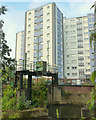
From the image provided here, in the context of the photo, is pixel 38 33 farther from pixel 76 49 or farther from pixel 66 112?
pixel 66 112

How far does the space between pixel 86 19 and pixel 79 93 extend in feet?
122

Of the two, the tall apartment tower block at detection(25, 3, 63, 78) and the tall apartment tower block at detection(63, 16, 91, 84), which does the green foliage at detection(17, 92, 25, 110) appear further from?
the tall apartment tower block at detection(63, 16, 91, 84)

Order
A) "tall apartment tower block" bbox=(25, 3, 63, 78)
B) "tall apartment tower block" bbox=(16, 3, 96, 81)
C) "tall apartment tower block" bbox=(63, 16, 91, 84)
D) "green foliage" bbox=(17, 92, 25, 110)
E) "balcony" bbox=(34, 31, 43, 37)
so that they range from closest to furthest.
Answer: "green foliage" bbox=(17, 92, 25, 110) < "tall apartment tower block" bbox=(25, 3, 63, 78) < "tall apartment tower block" bbox=(16, 3, 96, 81) < "balcony" bbox=(34, 31, 43, 37) < "tall apartment tower block" bbox=(63, 16, 91, 84)

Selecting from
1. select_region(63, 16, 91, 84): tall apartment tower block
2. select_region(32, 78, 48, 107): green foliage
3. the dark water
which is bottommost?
the dark water

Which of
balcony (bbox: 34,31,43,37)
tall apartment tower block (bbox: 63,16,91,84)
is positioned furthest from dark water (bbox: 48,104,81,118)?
balcony (bbox: 34,31,43,37)

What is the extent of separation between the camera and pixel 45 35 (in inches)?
1933

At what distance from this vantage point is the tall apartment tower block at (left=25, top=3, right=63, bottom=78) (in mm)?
47156

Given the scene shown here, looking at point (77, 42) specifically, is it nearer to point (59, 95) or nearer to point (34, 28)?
point (34, 28)

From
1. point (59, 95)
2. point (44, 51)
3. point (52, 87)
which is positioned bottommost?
point (59, 95)

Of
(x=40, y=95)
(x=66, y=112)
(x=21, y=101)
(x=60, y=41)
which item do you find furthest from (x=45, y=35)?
(x=21, y=101)

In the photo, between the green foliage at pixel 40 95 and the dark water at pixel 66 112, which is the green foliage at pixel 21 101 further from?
the dark water at pixel 66 112

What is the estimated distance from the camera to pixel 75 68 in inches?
2029

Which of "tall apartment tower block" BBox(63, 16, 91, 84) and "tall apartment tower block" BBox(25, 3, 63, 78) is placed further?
"tall apartment tower block" BBox(63, 16, 91, 84)

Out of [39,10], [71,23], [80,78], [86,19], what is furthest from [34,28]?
[80,78]
